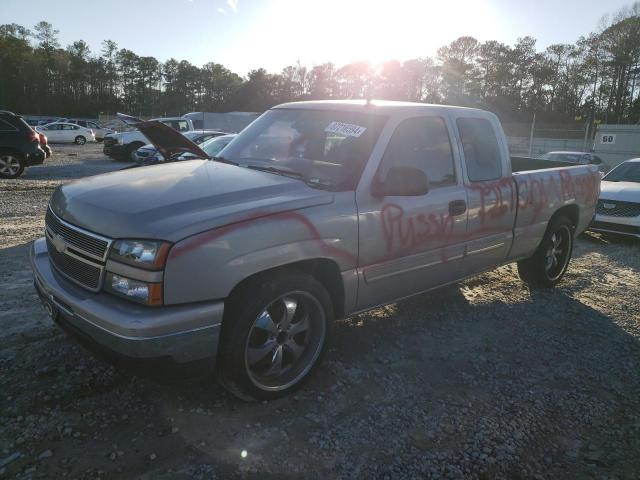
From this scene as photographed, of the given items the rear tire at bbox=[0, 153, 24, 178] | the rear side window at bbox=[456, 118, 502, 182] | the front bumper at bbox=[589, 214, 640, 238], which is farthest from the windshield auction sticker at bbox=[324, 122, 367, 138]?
the rear tire at bbox=[0, 153, 24, 178]

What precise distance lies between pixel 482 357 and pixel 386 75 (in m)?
80.8

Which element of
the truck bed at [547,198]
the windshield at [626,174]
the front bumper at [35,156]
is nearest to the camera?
the truck bed at [547,198]

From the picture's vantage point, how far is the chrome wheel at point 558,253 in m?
5.53

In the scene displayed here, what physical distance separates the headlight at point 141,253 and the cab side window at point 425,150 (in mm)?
1666

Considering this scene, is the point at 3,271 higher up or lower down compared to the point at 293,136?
lower down

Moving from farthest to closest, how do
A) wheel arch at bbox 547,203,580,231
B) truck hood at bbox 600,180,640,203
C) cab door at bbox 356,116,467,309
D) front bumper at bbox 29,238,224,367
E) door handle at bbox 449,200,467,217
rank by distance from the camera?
truck hood at bbox 600,180,640,203 < wheel arch at bbox 547,203,580,231 < door handle at bbox 449,200,467,217 < cab door at bbox 356,116,467,309 < front bumper at bbox 29,238,224,367

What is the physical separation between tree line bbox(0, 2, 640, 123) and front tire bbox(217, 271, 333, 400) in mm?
62353

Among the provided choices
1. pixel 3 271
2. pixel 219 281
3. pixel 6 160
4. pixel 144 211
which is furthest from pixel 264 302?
pixel 6 160

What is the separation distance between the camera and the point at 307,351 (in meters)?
3.28

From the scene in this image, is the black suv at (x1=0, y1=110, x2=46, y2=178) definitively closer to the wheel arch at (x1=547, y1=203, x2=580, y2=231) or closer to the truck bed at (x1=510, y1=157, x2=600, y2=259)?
the truck bed at (x1=510, y1=157, x2=600, y2=259)

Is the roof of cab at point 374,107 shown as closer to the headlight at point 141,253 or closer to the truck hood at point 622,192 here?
the headlight at point 141,253

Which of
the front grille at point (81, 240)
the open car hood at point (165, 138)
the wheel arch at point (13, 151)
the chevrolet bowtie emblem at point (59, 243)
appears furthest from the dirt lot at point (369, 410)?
the wheel arch at point (13, 151)

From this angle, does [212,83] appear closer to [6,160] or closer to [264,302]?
[6,160]

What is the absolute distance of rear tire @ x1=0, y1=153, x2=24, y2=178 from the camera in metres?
12.8
